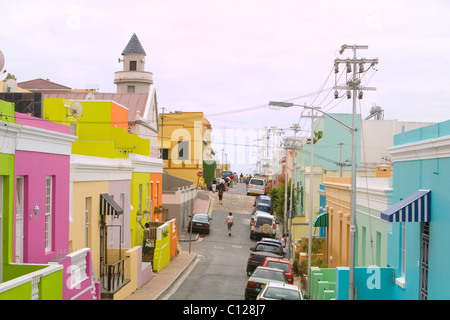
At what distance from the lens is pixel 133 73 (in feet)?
159

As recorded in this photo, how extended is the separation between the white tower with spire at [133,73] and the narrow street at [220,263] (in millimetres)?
13152

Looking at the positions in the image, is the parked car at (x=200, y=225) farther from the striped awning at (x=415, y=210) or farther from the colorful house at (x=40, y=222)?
the striped awning at (x=415, y=210)

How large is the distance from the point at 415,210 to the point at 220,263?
20570mm

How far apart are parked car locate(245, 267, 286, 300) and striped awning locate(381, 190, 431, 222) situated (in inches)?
364

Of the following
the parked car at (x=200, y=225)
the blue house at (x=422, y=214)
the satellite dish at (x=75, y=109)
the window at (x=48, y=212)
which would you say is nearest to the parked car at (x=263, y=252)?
the satellite dish at (x=75, y=109)

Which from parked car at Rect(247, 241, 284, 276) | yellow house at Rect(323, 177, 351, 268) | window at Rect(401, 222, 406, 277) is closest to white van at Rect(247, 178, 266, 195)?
yellow house at Rect(323, 177, 351, 268)

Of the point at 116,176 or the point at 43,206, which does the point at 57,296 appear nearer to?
the point at 43,206

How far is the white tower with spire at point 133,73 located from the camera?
48.7 metres

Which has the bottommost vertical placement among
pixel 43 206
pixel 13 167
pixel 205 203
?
pixel 205 203

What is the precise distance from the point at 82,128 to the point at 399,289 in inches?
715

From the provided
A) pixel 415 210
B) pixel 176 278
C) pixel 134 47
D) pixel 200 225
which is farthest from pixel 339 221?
pixel 134 47

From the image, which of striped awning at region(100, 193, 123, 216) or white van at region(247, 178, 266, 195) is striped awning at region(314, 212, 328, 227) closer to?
striped awning at region(100, 193, 123, 216)
